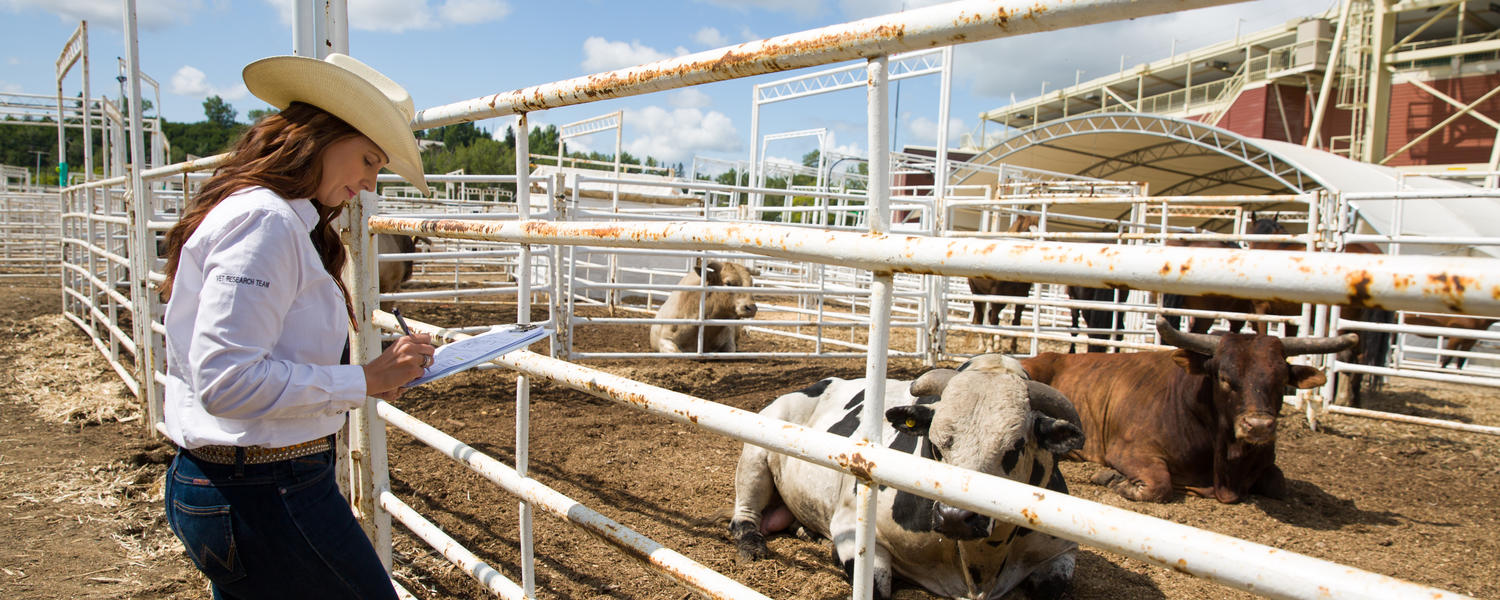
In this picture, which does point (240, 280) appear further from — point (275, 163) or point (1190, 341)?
point (1190, 341)

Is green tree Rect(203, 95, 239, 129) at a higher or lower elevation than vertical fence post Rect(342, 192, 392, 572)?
higher

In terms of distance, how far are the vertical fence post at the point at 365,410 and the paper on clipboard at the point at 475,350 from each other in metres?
0.75

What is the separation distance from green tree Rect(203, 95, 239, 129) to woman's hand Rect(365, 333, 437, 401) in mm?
87418

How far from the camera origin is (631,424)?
5262 mm

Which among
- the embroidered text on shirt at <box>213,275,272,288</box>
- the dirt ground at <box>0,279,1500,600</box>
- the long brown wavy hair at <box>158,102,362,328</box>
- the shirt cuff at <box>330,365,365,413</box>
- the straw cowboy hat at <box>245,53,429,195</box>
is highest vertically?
the straw cowboy hat at <box>245,53,429,195</box>

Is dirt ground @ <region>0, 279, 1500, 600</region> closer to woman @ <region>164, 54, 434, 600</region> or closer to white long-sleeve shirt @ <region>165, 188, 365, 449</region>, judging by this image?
woman @ <region>164, 54, 434, 600</region>

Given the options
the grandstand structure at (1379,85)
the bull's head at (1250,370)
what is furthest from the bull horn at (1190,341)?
the grandstand structure at (1379,85)

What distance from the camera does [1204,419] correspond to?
476cm

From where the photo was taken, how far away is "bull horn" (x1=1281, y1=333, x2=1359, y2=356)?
4.61 m

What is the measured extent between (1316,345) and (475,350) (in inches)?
191

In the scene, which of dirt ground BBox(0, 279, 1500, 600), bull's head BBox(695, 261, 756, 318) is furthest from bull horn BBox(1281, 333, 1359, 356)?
bull's head BBox(695, 261, 756, 318)

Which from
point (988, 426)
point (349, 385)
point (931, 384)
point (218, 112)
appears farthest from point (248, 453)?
point (218, 112)

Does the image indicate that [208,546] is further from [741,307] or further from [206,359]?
[741,307]

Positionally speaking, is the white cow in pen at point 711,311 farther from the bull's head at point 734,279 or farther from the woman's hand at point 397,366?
the woman's hand at point 397,366
